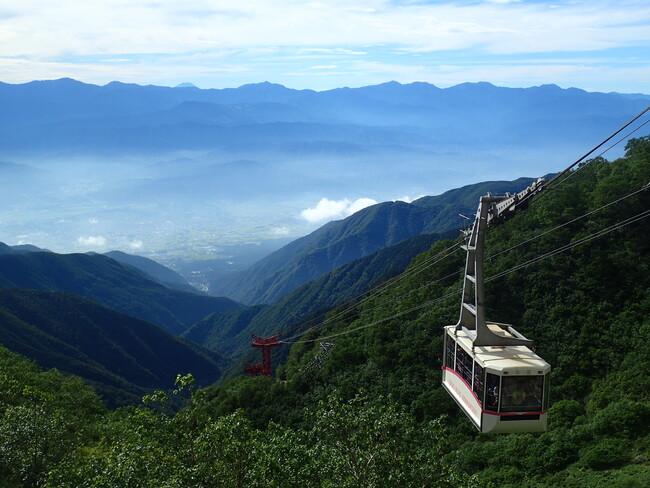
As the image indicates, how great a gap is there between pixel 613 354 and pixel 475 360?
22.8 metres

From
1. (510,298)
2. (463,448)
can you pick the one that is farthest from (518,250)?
(463,448)

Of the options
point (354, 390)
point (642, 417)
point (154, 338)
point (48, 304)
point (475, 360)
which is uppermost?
point (475, 360)

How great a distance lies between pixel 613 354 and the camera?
34219 millimetres

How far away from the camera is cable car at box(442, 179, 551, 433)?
15266 millimetres

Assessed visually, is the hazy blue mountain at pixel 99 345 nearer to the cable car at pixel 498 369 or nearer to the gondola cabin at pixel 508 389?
the cable car at pixel 498 369

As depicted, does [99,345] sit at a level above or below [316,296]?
below

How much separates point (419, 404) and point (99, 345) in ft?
338

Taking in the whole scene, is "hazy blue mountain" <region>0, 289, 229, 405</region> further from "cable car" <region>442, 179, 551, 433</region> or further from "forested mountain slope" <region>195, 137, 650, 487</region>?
"cable car" <region>442, 179, 551, 433</region>

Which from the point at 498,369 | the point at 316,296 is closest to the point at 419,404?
the point at 498,369

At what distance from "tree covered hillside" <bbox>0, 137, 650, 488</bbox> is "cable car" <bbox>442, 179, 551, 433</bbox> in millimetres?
2345

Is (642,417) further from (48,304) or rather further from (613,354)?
(48,304)

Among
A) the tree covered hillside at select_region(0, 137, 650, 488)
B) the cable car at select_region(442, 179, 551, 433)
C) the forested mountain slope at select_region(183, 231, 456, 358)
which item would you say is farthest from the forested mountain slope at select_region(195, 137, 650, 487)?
the forested mountain slope at select_region(183, 231, 456, 358)

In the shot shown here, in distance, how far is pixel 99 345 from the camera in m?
122

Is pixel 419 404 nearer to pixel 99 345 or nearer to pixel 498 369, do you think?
pixel 498 369
